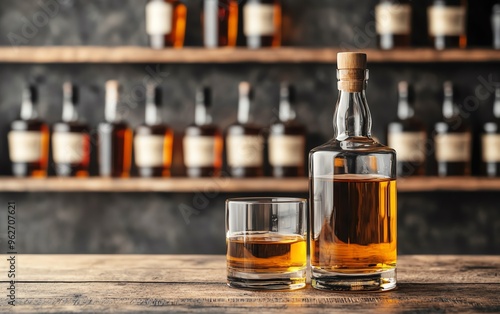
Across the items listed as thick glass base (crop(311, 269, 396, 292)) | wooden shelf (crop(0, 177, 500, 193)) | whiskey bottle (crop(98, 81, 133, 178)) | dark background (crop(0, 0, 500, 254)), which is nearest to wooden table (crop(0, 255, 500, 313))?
thick glass base (crop(311, 269, 396, 292))

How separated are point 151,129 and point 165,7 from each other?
32cm

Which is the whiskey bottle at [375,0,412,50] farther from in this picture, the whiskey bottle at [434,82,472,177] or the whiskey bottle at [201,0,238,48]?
the whiskey bottle at [201,0,238,48]

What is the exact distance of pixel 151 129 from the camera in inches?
74.2

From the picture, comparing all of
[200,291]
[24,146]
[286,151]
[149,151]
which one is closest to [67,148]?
[24,146]

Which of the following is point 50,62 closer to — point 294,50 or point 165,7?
point 165,7

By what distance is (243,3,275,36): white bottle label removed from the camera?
5.91 ft

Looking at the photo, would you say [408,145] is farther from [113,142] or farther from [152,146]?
[113,142]

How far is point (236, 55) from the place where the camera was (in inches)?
70.4

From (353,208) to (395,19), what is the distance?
3.83 feet

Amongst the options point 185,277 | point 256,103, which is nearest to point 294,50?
point 256,103

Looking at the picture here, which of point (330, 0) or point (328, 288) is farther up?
point (330, 0)

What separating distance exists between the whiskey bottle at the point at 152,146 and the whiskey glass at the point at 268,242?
3.54ft

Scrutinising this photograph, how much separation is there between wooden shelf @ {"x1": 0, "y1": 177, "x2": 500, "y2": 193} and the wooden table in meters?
0.76

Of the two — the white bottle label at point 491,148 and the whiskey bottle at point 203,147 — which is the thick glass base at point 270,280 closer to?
the whiskey bottle at point 203,147
